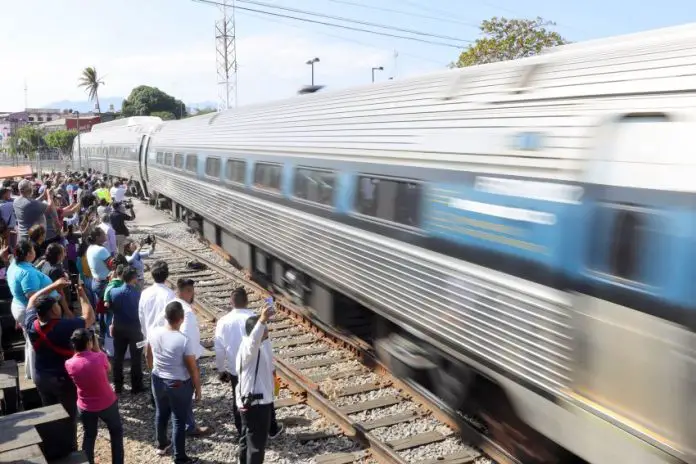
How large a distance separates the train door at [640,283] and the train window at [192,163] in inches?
494

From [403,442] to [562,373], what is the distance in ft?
6.93

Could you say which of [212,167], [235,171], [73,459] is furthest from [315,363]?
[212,167]

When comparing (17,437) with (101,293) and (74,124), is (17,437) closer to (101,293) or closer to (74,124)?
(101,293)

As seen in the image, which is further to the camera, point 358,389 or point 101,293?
point 101,293

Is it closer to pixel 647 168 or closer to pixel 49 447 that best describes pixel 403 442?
pixel 49 447

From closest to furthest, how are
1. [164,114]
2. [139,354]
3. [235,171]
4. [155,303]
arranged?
[155,303] < [139,354] < [235,171] < [164,114]

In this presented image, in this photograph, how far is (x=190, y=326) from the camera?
5.52 meters

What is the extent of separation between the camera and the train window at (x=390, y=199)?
5.93 m

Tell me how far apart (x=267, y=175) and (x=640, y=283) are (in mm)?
7171

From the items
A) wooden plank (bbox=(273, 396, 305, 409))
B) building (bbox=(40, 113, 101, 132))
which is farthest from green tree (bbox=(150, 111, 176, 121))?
wooden plank (bbox=(273, 396, 305, 409))

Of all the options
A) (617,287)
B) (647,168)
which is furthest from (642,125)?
(617,287)

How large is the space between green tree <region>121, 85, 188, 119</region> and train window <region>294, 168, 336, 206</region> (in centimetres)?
7778

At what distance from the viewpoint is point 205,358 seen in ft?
27.1

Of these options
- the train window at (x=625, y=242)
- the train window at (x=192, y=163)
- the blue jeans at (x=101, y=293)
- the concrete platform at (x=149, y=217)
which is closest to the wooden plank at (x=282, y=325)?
the blue jeans at (x=101, y=293)
